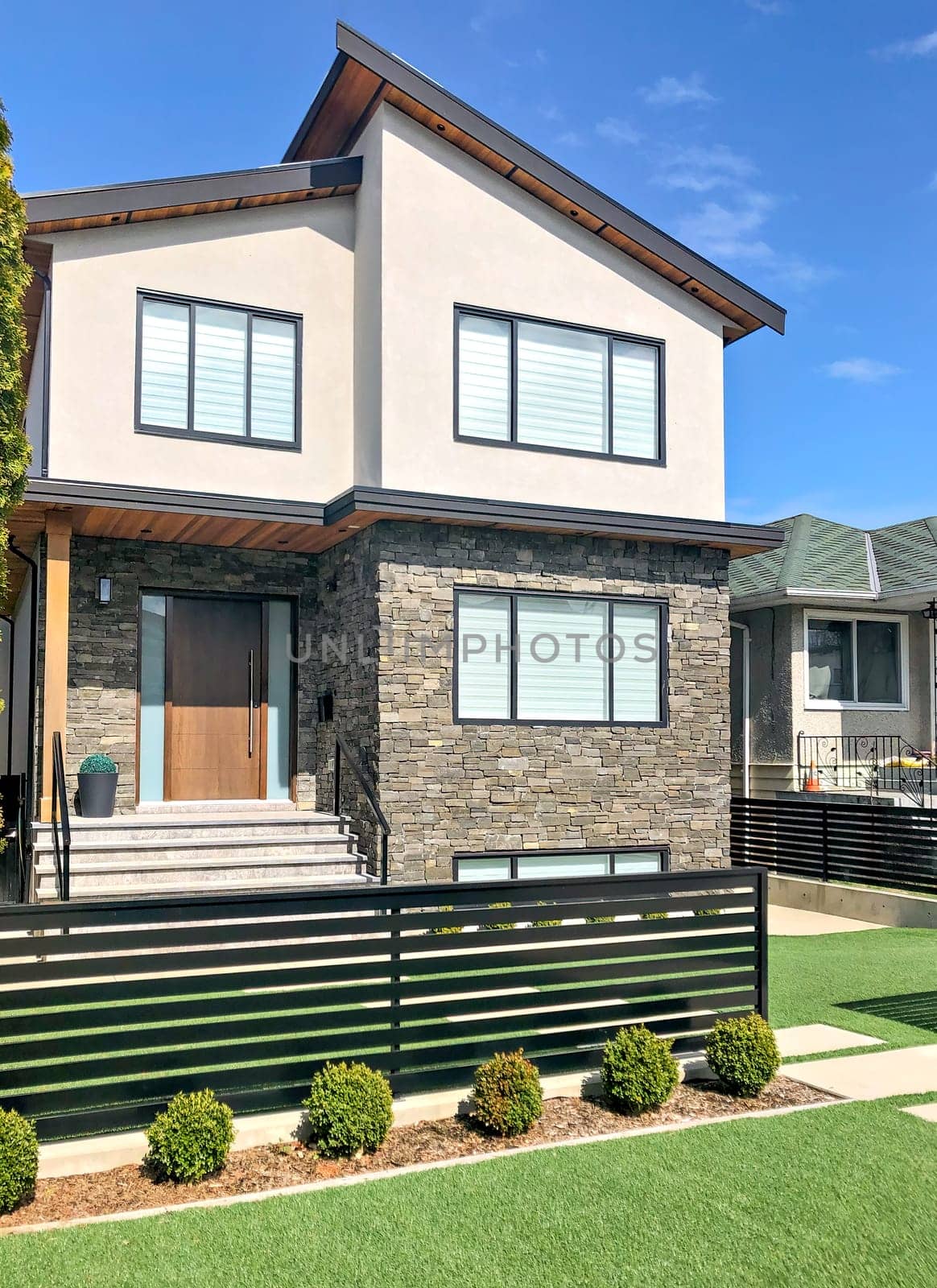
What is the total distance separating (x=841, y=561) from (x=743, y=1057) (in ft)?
46.4

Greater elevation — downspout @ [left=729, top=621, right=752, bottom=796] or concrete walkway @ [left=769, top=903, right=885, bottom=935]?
downspout @ [left=729, top=621, right=752, bottom=796]

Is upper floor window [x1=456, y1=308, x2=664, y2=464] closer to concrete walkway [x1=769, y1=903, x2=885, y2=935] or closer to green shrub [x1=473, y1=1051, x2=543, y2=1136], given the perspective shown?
concrete walkway [x1=769, y1=903, x2=885, y2=935]

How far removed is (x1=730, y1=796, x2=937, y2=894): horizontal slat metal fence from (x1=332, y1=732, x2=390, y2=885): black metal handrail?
652 centimetres

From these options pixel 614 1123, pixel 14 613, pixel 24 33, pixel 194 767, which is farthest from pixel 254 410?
pixel 14 613

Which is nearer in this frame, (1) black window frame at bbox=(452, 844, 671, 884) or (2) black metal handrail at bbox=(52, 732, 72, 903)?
(2) black metal handrail at bbox=(52, 732, 72, 903)

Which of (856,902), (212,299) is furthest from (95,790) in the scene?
(856,902)

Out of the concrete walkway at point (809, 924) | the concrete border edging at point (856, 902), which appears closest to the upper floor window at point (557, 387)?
the concrete walkway at point (809, 924)

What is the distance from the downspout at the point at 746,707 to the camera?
17.2m

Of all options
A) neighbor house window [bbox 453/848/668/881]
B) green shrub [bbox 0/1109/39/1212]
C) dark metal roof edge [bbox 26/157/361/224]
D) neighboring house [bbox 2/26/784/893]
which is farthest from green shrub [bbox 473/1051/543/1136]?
dark metal roof edge [bbox 26/157/361/224]

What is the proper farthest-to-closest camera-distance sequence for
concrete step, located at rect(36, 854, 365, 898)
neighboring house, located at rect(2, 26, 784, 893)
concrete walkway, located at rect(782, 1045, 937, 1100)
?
neighboring house, located at rect(2, 26, 784, 893) < concrete step, located at rect(36, 854, 365, 898) < concrete walkway, located at rect(782, 1045, 937, 1100)

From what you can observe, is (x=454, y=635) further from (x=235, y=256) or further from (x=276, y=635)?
(x=235, y=256)

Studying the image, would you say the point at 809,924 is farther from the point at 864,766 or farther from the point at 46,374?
the point at 46,374

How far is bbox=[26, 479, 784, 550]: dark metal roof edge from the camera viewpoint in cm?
998

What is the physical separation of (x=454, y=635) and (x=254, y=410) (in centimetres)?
315
